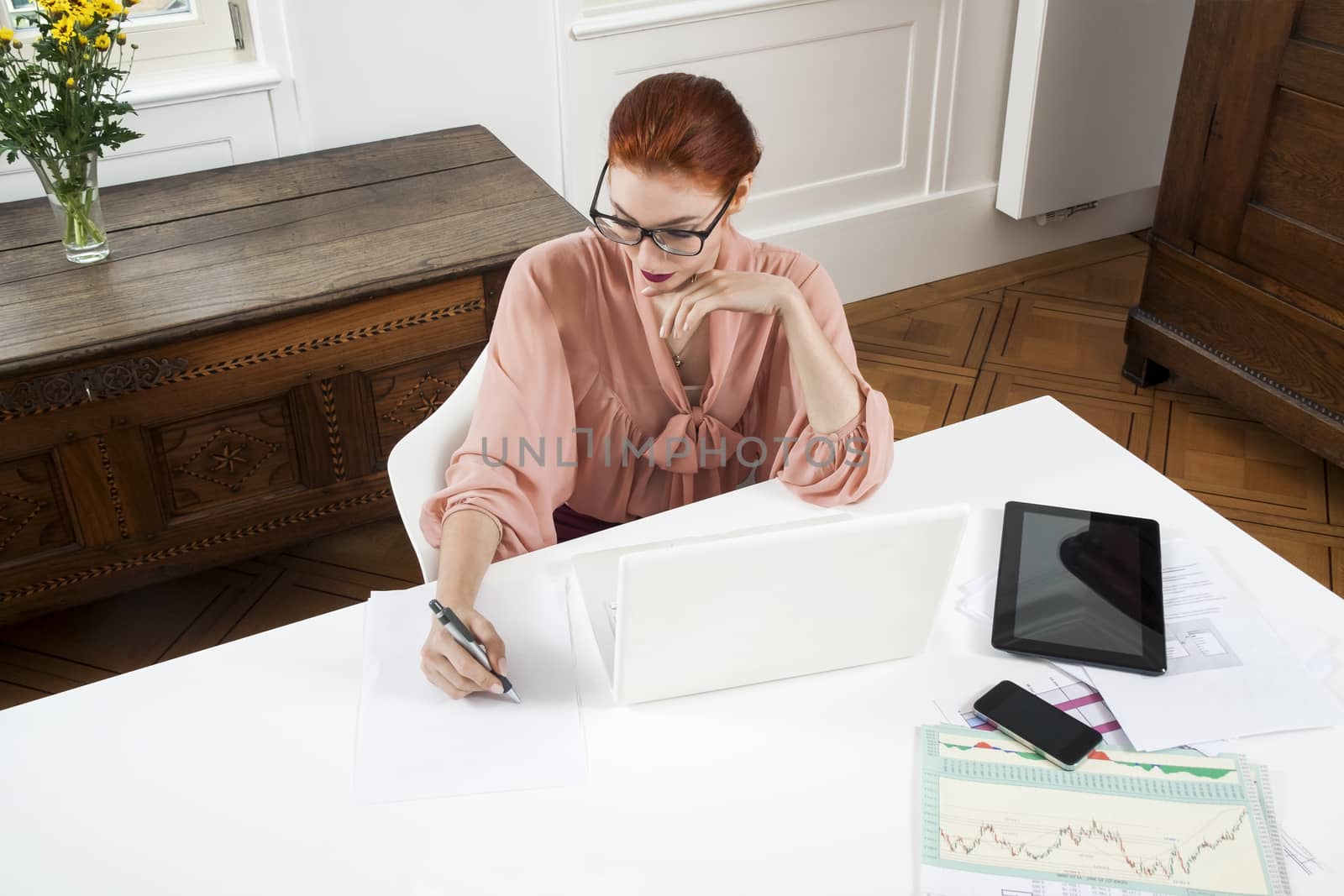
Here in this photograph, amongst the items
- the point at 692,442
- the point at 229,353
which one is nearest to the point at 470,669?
the point at 692,442

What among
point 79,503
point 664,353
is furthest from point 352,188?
point 664,353

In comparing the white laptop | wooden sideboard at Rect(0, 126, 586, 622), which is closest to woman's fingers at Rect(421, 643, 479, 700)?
the white laptop

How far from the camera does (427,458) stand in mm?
1454

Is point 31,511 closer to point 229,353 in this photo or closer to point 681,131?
point 229,353

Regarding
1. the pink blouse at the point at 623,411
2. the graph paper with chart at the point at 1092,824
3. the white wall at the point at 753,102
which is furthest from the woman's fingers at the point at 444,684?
the white wall at the point at 753,102

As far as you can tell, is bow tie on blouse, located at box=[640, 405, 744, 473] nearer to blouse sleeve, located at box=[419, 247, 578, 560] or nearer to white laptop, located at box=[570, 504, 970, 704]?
blouse sleeve, located at box=[419, 247, 578, 560]

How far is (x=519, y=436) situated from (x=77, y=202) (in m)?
1.07

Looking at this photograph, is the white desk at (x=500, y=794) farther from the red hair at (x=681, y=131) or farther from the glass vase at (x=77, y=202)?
the glass vase at (x=77, y=202)

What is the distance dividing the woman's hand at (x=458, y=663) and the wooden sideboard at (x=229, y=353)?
102cm

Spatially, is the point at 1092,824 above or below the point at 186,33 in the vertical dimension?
below

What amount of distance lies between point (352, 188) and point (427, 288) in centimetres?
38

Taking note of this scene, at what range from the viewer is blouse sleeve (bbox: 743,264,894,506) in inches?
57.2

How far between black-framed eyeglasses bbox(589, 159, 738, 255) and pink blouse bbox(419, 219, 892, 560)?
9 cm

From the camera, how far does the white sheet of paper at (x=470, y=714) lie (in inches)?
43.0
